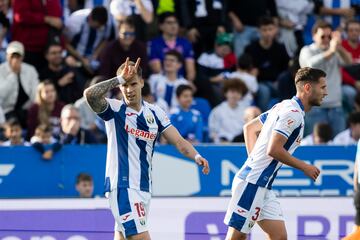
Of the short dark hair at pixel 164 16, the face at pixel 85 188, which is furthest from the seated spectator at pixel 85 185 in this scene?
the short dark hair at pixel 164 16

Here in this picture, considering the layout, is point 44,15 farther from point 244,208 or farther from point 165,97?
point 244,208

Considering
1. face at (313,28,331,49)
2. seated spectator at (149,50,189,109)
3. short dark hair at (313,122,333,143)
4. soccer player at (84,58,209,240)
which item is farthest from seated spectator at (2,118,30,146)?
soccer player at (84,58,209,240)

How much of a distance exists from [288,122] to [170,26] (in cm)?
710

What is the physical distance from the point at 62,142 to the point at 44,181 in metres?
0.74

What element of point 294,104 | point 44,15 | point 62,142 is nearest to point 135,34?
point 44,15

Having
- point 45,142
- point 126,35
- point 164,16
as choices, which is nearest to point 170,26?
point 164,16

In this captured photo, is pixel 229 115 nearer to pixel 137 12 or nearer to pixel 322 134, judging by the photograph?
pixel 322 134

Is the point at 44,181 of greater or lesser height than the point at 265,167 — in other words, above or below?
below

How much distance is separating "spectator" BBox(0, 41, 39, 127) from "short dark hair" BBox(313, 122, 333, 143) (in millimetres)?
3902

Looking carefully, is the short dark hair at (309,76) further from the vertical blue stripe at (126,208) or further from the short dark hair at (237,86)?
the short dark hair at (237,86)

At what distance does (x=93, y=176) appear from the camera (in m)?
14.9

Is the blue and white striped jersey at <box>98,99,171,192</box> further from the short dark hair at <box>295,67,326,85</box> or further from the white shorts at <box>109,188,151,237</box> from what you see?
the short dark hair at <box>295,67,326,85</box>

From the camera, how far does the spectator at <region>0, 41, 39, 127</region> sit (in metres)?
16.2

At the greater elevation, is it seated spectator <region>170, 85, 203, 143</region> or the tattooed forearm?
the tattooed forearm
